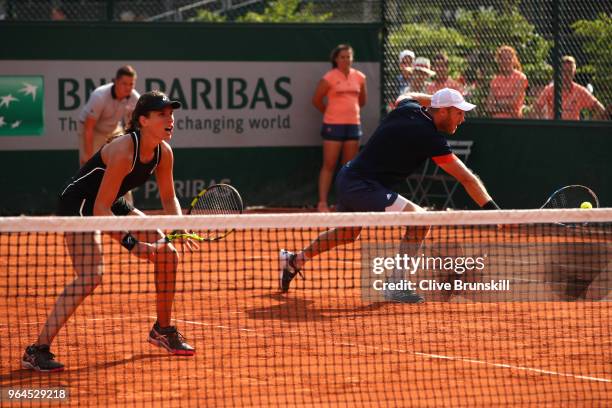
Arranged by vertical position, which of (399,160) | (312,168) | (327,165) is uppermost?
(312,168)

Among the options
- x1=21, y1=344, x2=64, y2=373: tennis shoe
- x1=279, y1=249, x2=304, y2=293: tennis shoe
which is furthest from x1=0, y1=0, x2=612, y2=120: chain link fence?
x1=21, y1=344, x2=64, y2=373: tennis shoe

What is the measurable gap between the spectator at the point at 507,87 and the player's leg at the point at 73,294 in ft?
23.6

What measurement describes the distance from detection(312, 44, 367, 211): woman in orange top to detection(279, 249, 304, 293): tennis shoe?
477cm

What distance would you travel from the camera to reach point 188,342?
21.4 ft

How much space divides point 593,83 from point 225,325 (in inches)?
254

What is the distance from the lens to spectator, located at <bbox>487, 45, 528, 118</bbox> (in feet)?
→ 39.9

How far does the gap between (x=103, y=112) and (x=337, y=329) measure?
4443 millimetres

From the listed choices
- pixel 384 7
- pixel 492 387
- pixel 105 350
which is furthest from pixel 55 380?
pixel 384 7

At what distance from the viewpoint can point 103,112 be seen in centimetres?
1052

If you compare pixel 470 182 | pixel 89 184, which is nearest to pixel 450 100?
pixel 470 182

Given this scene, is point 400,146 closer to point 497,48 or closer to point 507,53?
point 507,53

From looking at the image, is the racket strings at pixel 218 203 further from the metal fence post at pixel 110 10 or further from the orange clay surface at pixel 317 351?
the metal fence post at pixel 110 10

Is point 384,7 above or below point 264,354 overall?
above

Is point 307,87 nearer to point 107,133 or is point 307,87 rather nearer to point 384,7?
point 384,7
